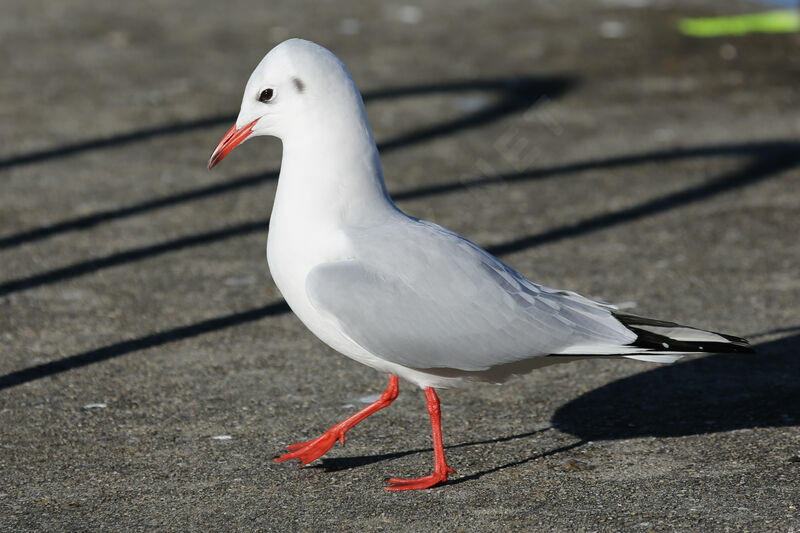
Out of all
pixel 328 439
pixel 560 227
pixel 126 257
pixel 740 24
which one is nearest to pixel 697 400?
pixel 328 439

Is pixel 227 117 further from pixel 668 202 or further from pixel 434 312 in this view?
pixel 434 312

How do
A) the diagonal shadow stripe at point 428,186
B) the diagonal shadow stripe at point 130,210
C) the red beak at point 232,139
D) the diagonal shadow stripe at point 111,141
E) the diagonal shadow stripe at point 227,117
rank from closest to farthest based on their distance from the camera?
the red beak at point 232,139
the diagonal shadow stripe at point 130,210
the diagonal shadow stripe at point 428,186
the diagonal shadow stripe at point 111,141
the diagonal shadow stripe at point 227,117

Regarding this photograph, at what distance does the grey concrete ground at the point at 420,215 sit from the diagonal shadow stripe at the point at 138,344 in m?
0.02

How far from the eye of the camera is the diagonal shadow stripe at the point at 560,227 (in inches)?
245

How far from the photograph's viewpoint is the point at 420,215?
7.19 meters

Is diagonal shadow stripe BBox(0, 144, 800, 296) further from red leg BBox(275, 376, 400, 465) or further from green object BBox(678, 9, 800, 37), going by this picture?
green object BBox(678, 9, 800, 37)

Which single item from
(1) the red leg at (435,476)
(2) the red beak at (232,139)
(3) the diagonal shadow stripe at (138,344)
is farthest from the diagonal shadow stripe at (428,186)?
(1) the red leg at (435,476)

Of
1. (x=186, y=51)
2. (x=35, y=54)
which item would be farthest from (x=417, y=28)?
(x=35, y=54)

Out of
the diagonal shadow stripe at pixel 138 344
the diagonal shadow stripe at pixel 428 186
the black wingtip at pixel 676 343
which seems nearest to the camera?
the black wingtip at pixel 676 343

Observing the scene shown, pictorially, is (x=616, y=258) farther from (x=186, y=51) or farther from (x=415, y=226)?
(x=186, y=51)

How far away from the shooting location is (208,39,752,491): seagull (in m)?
3.89

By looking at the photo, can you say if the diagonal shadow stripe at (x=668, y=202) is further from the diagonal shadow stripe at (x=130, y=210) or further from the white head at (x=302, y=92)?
the white head at (x=302, y=92)

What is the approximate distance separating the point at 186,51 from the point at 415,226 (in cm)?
733

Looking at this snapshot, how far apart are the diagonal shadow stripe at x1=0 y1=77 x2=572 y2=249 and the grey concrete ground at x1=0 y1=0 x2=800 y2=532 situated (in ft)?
0.10
